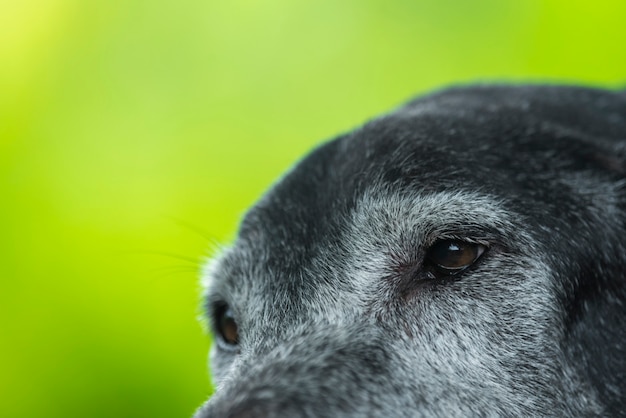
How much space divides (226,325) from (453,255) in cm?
145

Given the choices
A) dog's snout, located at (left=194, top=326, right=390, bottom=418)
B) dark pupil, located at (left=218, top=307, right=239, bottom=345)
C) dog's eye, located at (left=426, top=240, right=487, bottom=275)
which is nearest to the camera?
dog's snout, located at (left=194, top=326, right=390, bottom=418)

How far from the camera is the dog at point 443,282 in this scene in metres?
3.46

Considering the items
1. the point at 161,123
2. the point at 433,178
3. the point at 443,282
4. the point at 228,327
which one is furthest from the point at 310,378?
the point at 161,123

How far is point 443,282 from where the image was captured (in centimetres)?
366

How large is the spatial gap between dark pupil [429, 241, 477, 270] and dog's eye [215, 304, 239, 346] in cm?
121

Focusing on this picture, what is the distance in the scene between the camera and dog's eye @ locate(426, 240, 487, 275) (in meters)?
3.64

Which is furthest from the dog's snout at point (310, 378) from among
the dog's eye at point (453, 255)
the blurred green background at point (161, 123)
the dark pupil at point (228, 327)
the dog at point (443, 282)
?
the blurred green background at point (161, 123)

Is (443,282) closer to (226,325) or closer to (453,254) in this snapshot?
(453,254)

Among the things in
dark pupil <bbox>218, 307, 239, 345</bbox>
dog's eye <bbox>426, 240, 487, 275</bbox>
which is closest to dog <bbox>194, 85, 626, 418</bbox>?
dog's eye <bbox>426, 240, 487, 275</bbox>

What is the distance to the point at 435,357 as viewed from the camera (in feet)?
11.7

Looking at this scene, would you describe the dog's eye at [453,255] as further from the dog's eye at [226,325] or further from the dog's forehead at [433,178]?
the dog's eye at [226,325]

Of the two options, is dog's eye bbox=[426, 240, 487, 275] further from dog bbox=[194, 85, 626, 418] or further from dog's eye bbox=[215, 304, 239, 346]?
dog's eye bbox=[215, 304, 239, 346]

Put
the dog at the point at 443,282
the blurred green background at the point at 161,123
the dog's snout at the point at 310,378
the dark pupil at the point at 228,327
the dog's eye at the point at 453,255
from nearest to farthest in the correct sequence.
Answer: the dog's snout at the point at 310,378 < the dog at the point at 443,282 < the dog's eye at the point at 453,255 < the dark pupil at the point at 228,327 < the blurred green background at the point at 161,123

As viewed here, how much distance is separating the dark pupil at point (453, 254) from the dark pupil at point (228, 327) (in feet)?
4.02
